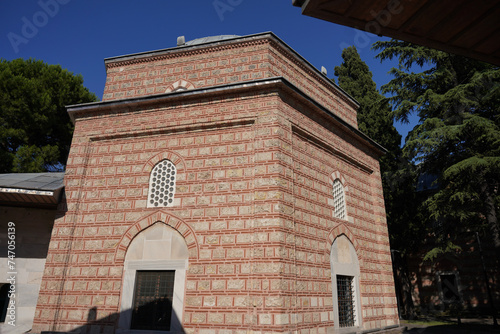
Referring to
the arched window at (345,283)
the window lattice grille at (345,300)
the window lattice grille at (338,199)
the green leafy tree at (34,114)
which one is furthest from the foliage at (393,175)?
the green leafy tree at (34,114)

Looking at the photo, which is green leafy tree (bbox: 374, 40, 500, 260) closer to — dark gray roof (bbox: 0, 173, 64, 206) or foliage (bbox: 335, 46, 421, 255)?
foliage (bbox: 335, 46, 421, 255)

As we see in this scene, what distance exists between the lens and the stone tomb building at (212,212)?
649 cm

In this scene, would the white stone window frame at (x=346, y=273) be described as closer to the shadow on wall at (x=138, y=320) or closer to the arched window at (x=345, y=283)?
the arched window at (x=345, y=283)

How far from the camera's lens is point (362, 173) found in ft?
33.8

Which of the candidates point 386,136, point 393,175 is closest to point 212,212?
point 393,175

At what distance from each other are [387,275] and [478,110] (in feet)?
27.4

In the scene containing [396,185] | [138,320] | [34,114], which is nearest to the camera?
[138,320]

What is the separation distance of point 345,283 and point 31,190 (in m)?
7.68

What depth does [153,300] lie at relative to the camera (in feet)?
22.4

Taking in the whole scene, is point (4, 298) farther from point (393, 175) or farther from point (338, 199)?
point (393, 175)

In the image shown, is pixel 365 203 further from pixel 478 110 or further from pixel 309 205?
pixel 478 110

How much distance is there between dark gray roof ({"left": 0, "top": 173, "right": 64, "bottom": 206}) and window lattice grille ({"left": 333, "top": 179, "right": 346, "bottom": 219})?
6721 millimetres

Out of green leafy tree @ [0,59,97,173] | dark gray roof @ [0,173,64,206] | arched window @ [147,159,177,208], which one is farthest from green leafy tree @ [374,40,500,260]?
green leafy tree @ [0,59,97,173]

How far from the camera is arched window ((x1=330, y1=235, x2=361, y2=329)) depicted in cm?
773
